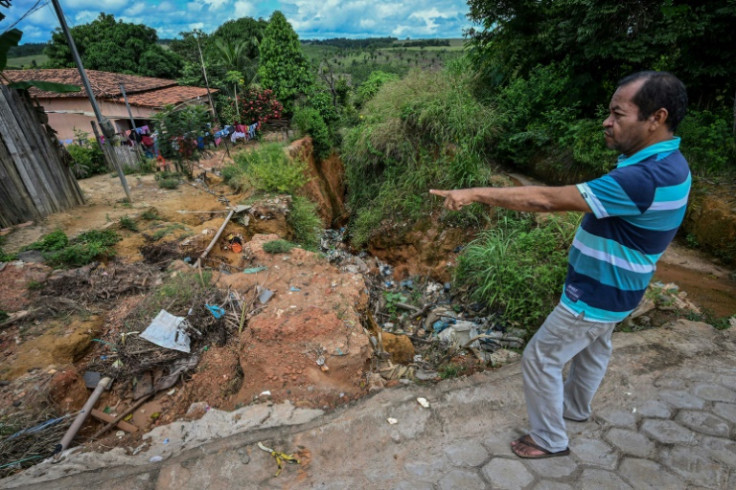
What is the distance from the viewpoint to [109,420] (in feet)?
8.18

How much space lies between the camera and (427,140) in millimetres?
6367

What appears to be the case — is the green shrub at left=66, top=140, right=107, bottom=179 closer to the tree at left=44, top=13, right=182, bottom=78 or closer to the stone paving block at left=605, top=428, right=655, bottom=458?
the stone paving block at left=605, top=428, right=655, bottom=458

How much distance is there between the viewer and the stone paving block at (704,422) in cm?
214

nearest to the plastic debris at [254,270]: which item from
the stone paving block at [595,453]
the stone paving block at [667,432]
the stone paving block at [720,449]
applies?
the stone paving block at [595,453]

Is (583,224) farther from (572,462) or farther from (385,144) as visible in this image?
(385,144)

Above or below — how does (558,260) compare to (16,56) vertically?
below

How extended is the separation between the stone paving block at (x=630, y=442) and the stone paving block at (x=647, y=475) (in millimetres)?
58

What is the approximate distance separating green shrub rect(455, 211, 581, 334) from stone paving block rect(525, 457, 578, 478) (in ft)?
4.95

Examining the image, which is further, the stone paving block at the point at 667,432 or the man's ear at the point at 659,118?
the stone paving block at the point at 667,432

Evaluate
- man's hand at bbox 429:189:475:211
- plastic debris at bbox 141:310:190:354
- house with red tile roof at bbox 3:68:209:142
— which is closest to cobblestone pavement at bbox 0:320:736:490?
plastic debris at bbox 141:310:190:354

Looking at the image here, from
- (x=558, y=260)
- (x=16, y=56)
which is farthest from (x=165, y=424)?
(x=16, y=56)

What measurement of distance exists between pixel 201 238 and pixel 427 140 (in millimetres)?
4157

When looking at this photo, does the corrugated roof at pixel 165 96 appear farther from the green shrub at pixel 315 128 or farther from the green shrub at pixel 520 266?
the green shrub at pixel 520 266

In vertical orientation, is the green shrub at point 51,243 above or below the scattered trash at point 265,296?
above
